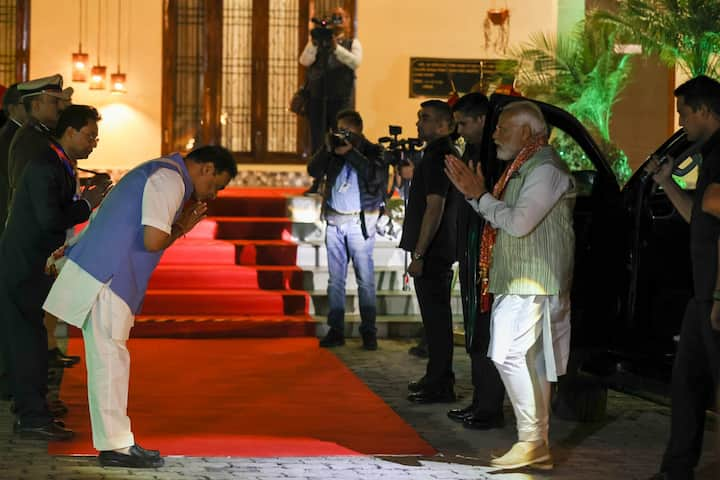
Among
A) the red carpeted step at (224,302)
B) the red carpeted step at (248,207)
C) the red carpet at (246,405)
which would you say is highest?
the red carpeted step at (248,207)

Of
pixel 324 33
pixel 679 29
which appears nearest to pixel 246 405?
pixel 324 33

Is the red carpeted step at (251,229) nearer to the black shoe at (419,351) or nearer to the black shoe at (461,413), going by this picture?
the black shoe at (419,351)

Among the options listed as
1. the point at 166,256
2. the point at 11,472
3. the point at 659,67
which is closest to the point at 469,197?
the point at 11,472

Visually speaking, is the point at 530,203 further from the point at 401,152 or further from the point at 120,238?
the point at 401,152

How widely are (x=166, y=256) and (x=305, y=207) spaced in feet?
5.84

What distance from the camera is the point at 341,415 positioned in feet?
24.4

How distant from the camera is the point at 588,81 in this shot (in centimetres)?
1452

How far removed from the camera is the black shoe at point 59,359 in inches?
344

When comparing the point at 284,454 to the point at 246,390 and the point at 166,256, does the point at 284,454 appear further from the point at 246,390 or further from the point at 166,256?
the point at 166,256

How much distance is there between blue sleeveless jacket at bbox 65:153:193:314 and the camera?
18.9 ft

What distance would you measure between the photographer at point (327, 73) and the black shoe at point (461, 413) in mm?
6854

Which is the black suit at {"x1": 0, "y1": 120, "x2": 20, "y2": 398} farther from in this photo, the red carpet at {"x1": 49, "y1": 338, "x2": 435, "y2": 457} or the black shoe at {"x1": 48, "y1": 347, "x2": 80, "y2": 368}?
the black shoe at {"x1": 48, "y1": 347, "x2": 80, "y2": 368}

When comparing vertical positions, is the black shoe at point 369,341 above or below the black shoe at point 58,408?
above

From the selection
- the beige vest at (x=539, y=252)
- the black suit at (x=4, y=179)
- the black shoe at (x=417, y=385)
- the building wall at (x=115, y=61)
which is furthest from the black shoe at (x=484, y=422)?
the building wall at (x=115, y=61)
